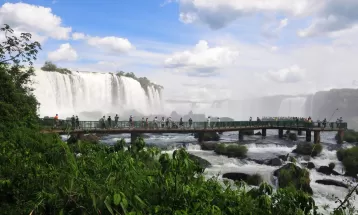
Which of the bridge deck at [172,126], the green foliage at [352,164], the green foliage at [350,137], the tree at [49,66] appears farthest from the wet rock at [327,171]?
the tree at [49,66]

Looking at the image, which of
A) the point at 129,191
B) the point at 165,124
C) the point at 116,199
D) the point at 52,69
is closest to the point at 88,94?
the point at 52,69

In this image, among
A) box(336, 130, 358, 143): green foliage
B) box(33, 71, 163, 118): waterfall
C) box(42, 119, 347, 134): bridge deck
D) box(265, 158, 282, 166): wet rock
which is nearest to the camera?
box(265, 158, 282, 166): wet rock

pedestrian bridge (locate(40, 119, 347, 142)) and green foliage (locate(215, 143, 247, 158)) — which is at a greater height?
pedestrian bridge (locate(40, 119, 347, 142))

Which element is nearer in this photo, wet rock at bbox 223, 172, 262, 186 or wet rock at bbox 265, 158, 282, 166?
wet rock at bbox 223, 172, 262, 186

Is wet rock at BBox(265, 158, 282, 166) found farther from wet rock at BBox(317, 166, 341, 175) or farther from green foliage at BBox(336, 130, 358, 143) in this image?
green foliage at BBox(336, 130, 358, 143)

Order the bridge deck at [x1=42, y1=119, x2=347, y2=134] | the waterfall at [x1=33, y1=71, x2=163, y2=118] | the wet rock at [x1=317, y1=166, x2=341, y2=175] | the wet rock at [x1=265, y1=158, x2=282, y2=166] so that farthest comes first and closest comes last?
the waterfall at [x1=33, y1=71, x2=163, y2=118]
the bridge deck at [x1=42, y1=119, x2=347, y2=134]
the wet rock at [x1=265, y1=158, x2=282, y2=166]
the wet rock at [x1=317, y1=166, x2=341, y2=175]

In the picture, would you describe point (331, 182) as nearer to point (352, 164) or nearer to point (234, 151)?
point (352, 164)

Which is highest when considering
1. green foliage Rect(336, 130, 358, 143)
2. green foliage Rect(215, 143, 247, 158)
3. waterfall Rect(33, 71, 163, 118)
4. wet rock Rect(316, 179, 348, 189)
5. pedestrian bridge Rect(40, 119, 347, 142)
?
Answer: waterfall Rect(33, 71, 163, 118)

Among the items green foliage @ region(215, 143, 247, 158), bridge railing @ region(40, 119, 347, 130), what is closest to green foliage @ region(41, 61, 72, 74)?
bridge railing @ region(40, 119, 347, 130)
